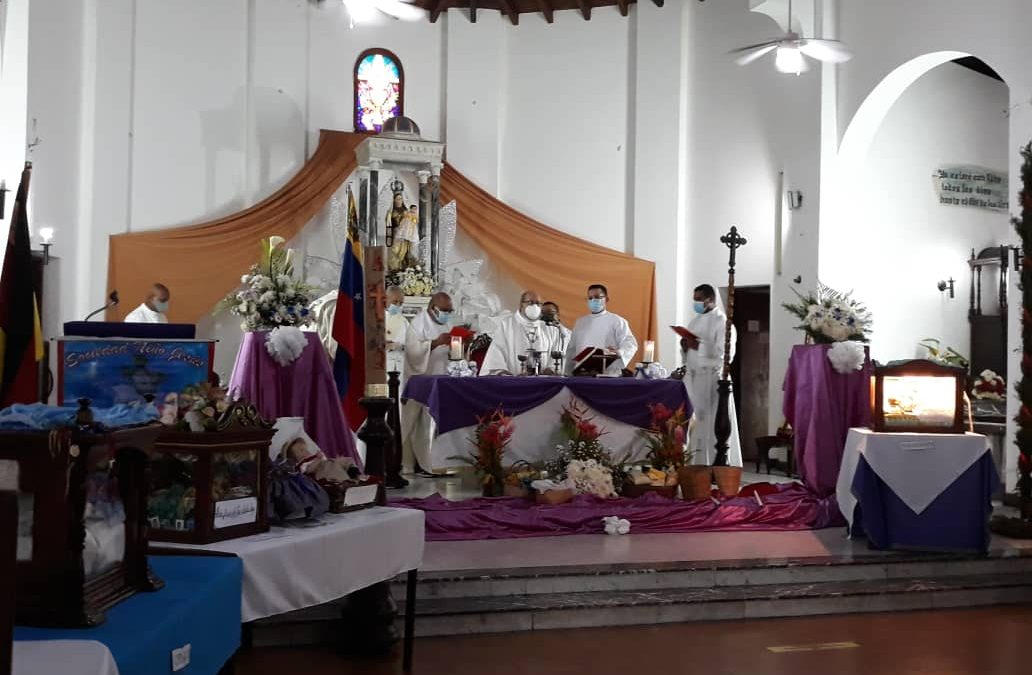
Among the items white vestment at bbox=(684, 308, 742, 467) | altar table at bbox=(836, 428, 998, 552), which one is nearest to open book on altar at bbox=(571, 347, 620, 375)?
white vestment at bbox=(684, 308, 742, 467)

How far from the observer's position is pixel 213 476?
2824mm

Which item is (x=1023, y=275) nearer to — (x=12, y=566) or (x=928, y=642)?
(x=928, y=642)

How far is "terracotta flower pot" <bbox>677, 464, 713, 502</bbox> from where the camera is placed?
26.1 ft

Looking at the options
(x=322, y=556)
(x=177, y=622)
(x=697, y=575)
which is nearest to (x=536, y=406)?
(x=697, y=575)

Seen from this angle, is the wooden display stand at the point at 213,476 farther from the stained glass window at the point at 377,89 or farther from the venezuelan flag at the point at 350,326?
the stained glass window at the point at 377,89

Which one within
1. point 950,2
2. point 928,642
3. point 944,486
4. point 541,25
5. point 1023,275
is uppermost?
point 541,25

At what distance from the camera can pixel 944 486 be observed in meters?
6.55

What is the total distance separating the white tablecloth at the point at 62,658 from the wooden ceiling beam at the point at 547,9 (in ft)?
43.2

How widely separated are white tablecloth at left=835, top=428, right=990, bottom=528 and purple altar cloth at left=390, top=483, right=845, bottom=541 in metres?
1.03

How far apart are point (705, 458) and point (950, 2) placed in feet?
16.7

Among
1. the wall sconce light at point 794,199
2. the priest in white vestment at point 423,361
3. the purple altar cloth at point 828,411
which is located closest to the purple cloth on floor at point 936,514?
the purple altar cloth at point 828,411

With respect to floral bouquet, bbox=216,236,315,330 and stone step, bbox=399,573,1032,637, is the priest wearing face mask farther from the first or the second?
stone step, bbox=399,573,1032,637

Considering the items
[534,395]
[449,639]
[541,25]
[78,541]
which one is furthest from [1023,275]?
[541,25]

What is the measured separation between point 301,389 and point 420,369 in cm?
451
